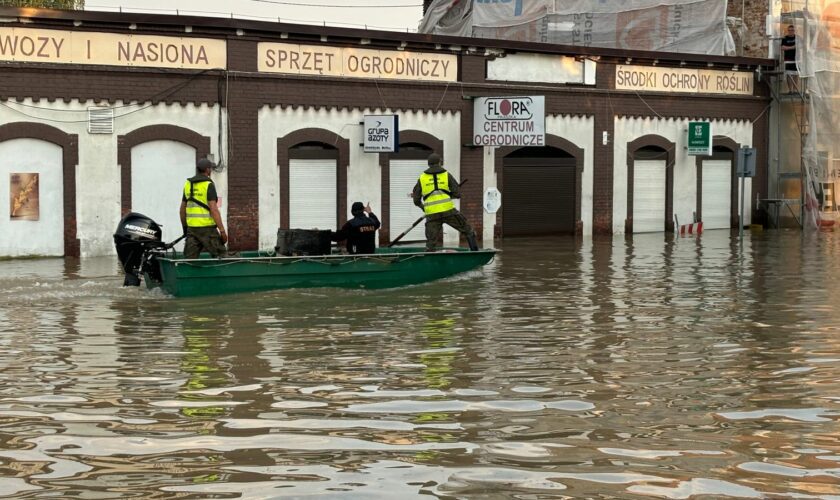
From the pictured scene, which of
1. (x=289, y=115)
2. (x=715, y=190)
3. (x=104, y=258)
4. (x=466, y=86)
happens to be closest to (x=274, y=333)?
(x=104, y=258)

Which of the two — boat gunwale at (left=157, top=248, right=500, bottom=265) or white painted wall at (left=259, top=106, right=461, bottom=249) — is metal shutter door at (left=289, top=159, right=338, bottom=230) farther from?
boat gunwale at (left=157, top=248, right=500, bottom=265)

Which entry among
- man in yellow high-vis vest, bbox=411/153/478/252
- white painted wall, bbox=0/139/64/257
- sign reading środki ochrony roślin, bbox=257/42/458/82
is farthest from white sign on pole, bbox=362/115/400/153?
man in yellow high-vis vest, bbox=411/153/478/252

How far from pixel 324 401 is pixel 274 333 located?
13.9 feet

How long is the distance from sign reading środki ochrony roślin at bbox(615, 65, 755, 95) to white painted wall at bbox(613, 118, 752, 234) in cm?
90

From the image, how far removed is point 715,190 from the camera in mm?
37750

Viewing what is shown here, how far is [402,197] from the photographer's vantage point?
3067 cm

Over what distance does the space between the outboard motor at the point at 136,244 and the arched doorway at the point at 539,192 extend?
52.4ft

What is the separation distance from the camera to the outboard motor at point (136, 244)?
18.0 metres

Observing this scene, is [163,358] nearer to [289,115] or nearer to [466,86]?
[289,115]

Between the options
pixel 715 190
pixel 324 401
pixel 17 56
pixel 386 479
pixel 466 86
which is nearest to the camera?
pixel 386 479

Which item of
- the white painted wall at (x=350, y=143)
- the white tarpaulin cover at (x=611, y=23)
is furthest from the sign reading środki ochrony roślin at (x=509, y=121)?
the white tarpaulin cover at (x=611, y=23)

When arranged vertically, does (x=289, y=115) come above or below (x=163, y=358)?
above

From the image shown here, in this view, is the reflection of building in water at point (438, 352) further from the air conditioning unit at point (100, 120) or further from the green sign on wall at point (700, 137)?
the green sign on wall at point (700, 137)

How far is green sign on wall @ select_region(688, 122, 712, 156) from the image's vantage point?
35969mm
